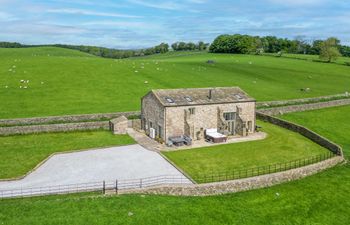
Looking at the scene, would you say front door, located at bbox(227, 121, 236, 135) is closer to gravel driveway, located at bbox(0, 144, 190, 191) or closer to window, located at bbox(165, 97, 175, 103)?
window, located at bbox(165, 97, 175, 103)

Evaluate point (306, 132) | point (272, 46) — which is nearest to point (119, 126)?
point (306, 132)

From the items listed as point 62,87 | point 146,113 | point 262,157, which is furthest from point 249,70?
point 262,157

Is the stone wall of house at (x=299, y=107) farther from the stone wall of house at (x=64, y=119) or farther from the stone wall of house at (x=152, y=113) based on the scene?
the stone wall of house at (x=64, y=119)

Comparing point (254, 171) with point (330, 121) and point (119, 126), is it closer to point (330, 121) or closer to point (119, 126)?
point (119, 126)

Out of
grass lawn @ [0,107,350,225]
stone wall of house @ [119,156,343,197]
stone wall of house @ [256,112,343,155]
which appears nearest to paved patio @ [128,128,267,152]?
stone wall of house @ [256,112,343,155]

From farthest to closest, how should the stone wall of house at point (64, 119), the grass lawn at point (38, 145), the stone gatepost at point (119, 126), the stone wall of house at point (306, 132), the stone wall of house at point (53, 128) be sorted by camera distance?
the stone wall of house at point (64, 119), the stone gatepost at point (119, 126), the stone wall of house at point (53, 128), the stone wall of house at point (306, 132), the grass lawn at point (38, 145)

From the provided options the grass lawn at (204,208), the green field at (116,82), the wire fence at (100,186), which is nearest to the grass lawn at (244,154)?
the wire fence at (100,186)

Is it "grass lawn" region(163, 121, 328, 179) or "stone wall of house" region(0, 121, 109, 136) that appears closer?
"grass lawn" region(163, 121, 328, 179)
